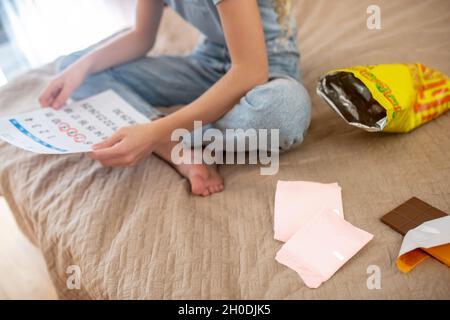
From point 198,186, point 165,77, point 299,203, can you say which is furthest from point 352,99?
point 165,77

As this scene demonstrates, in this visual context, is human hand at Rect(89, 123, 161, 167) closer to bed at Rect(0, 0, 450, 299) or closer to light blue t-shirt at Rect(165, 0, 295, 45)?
bed at Rect(0, 0, 450, 299)

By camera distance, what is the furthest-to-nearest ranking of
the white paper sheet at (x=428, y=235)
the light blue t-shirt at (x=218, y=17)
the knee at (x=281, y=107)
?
the light blue t-shirt at (x=218, y=17) → the knee at (x=281, y=107) → the white paper sheet at (x=428, y=235)

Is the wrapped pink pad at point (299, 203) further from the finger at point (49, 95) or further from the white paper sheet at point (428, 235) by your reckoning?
the finger at point (49, 95)

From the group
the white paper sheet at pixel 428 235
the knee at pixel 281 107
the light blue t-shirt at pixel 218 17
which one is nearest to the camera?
the white paper sheet at pixel 428 235

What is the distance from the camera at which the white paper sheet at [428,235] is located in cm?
53

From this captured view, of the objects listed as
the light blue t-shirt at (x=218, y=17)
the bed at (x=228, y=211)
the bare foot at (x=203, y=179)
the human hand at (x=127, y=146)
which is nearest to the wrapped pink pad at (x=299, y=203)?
the bed at (x=228, y=211)

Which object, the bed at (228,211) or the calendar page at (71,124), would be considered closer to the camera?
the bed at (228,211)

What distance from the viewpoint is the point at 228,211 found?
26.4 inches

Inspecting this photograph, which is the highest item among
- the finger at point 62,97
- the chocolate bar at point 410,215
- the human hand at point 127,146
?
the finger at point 62,97

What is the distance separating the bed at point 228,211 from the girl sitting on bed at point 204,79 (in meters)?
0.06

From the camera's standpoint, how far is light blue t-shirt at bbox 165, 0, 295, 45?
81cm

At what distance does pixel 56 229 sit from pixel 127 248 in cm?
16

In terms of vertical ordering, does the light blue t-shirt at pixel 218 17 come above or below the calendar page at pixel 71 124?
above

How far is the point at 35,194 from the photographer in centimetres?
77
